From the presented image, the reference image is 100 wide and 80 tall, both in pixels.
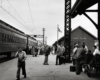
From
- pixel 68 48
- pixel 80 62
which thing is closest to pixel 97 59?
pixel 80 62

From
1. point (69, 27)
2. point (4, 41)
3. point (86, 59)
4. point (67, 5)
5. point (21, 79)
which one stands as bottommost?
point (21, 79)

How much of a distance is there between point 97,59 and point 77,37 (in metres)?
30.4

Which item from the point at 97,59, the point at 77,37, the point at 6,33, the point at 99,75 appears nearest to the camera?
the point at 97,59

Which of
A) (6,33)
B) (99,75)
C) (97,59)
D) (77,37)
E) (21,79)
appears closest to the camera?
(21,79)

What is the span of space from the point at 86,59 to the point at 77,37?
95.5ft

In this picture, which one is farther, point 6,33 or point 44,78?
point 6,33

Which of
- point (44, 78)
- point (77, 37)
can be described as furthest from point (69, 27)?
point (77, 37)

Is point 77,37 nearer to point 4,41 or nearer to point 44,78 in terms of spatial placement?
point 4,41

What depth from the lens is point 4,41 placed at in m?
19.0

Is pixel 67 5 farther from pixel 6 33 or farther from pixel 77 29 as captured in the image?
pixel 77 29

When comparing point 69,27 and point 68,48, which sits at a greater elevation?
point 69,27

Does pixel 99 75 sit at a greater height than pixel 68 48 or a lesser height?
lesser

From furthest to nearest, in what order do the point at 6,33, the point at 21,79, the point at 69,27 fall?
1. the point at 6,33
2. the point at 69,27
3. the point at 21,79

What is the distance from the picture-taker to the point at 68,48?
18344 millimetres
